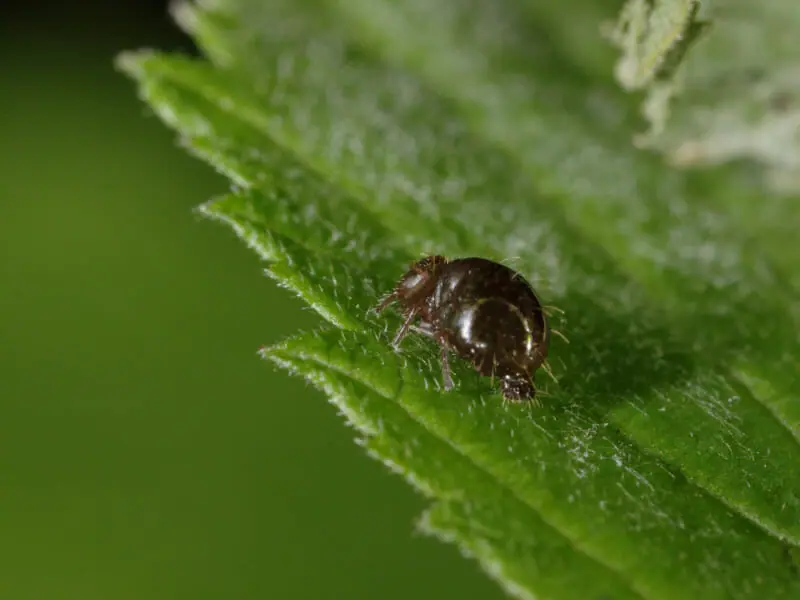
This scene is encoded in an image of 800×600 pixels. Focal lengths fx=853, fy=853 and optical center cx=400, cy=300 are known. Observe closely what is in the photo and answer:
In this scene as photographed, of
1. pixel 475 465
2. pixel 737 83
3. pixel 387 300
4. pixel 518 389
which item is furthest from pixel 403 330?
pixel 737 83

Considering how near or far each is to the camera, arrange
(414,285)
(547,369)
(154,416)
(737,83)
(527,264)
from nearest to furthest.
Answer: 1. (547,369)
2. (414,285)
3. (527,264)
4. (737,83)
5. (154,416)

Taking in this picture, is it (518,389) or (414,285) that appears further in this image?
(414,285)

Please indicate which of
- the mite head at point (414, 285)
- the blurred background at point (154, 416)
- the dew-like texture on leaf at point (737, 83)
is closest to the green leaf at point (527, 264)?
the mite head at point (414, 285)

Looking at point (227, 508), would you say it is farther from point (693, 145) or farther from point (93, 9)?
point (93, 9)

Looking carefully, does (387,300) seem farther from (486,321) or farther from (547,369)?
(547,369)

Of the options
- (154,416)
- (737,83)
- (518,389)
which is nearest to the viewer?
(518,389)

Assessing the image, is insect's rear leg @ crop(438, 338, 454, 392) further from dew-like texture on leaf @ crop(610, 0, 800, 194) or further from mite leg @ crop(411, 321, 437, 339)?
dew-like texture on leaf @ crop(610, 0, 800, 194)

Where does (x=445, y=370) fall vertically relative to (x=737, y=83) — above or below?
below
